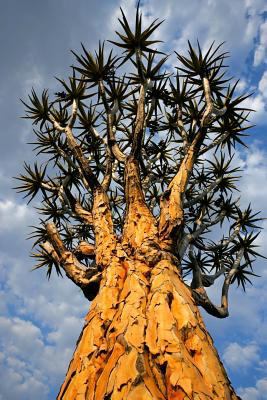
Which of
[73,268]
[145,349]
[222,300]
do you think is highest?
[222,300]

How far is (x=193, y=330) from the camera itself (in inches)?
124

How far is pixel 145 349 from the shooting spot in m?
2.86

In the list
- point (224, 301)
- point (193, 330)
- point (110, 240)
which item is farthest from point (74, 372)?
point (224, 301)

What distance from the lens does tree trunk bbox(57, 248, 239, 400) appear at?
100 inches

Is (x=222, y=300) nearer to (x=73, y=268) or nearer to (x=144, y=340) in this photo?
(x=73, y=268)

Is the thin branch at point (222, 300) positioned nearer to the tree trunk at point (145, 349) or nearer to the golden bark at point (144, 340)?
the golden bark at point (144, 340)

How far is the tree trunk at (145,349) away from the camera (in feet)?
8.34

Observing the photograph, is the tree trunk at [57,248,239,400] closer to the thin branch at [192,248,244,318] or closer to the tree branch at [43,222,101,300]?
the tree branch at [43,222,101,300]

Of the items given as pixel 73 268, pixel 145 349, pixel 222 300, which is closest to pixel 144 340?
pixel 145 349

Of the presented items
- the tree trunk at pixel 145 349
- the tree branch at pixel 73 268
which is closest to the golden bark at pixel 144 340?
the tree trunk at pixel 145 349

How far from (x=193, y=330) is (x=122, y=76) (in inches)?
208

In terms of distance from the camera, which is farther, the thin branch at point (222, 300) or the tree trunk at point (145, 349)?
the thin branch at point (222, 300)

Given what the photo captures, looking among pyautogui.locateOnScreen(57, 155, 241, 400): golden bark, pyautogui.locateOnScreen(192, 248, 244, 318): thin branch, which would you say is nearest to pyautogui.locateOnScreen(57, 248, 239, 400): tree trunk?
pyautogui.locateOnScreen(57, 155, 241, 400): golden bark

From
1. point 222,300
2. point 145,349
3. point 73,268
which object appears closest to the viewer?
point 145,349
